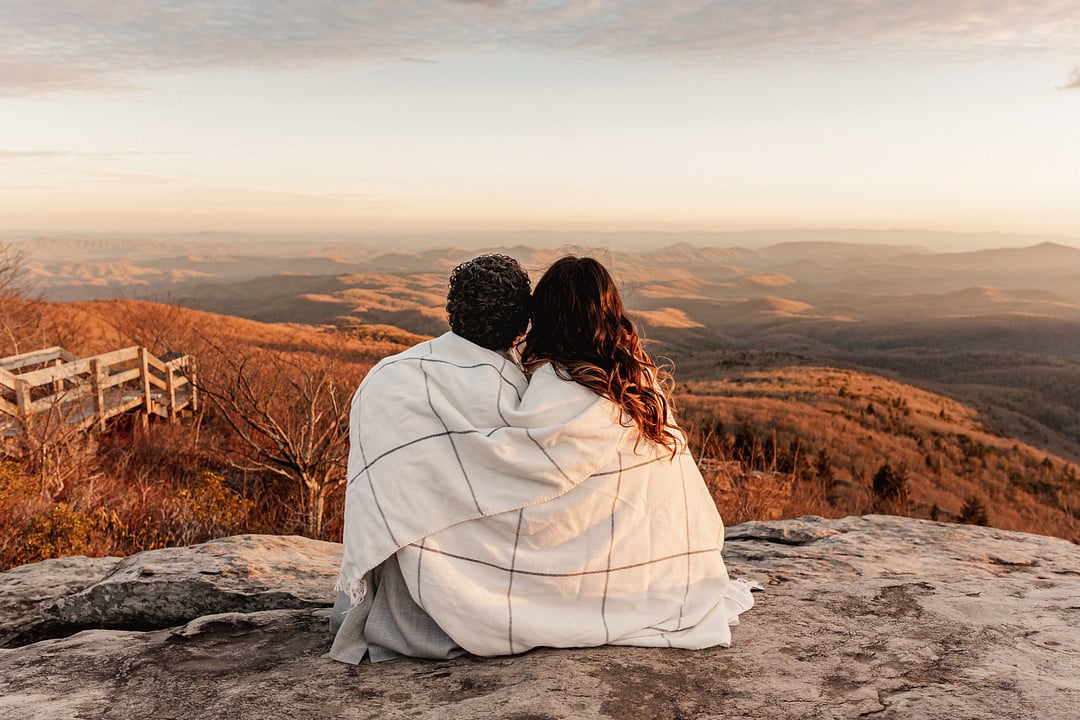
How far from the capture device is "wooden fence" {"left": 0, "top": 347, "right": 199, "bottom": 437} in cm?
995

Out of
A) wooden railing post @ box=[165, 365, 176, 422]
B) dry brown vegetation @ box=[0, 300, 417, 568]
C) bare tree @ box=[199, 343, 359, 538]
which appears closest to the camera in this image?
dry brown vegetation @ box=[0, 300, 417, 568]

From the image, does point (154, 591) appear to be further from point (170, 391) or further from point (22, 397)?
point (170, 391)

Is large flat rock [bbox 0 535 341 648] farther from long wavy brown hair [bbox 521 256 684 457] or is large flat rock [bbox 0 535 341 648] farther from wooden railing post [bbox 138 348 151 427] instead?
wooden railing post [bbox 138 348 151 427]

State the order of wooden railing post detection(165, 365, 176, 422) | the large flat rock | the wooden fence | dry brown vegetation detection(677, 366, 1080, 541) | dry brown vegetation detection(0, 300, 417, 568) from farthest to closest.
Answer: wooden railing post detection(165, 365, 176, 422) → dry brown vegetation detection(677, 366, 1080, 541) → the wooden fence → dry brown vegetation detection(0, 300, 417, 568) → the large flat rock

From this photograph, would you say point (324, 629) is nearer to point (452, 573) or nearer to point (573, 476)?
point (452, 573)

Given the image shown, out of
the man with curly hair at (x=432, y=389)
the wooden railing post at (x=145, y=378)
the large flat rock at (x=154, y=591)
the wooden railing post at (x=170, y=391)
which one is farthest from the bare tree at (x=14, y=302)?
the man with curly hair at (x=432, y=389)

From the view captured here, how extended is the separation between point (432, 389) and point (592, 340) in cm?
72

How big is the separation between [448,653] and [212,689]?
967mm

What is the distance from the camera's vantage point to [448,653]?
332 cm

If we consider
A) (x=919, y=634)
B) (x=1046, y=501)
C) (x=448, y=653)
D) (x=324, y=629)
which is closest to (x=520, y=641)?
(x=448, y=653)

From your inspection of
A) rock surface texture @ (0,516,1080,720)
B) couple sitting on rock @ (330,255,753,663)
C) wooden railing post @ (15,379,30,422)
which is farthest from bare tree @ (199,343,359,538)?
couple sitting on rock @ (330,255,753,663)

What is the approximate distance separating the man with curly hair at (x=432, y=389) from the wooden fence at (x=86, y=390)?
24.7 ft

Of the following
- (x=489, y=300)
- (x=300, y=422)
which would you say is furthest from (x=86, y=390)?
(x=489, y=300)

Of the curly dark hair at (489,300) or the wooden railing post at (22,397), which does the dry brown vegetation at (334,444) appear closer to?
the curly dark hair at (489,300)
